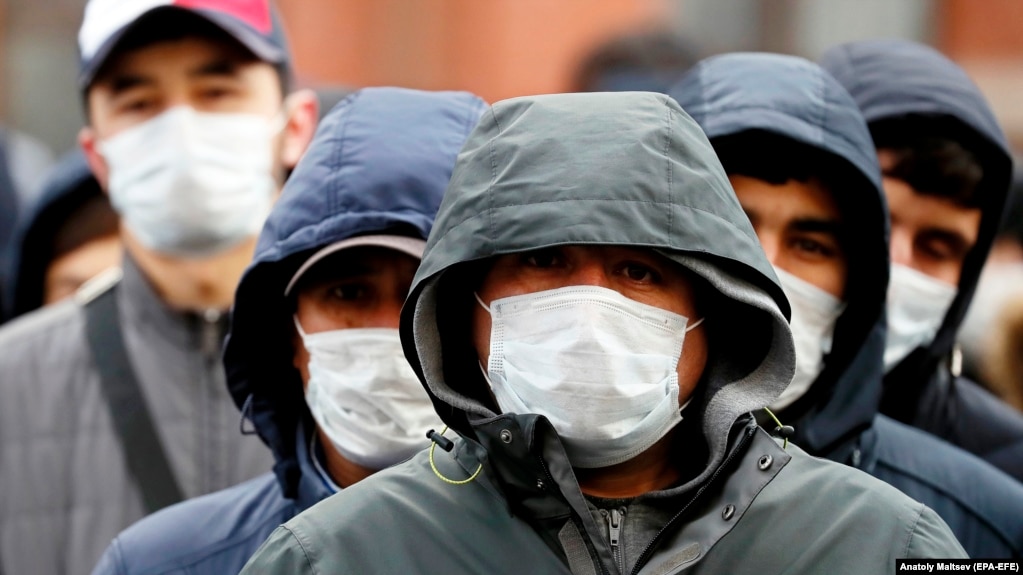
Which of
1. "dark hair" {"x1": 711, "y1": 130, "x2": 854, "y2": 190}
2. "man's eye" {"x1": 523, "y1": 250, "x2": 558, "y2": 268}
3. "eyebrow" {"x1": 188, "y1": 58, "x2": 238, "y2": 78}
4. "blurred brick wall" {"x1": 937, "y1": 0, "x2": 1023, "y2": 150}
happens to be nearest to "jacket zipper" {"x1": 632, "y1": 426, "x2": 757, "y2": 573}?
"man's eye" {"x1": 523, "y1": 250, "x2": 558, "y2": 268}

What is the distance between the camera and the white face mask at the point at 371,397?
11.9ft

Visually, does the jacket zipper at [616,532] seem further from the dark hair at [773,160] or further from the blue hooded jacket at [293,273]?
the dark hair at [773,160]

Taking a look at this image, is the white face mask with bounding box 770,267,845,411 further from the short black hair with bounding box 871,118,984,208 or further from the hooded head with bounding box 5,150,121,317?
the hooded head with bounding box 5,150,121,317

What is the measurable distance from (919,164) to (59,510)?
Result: 7.99ft

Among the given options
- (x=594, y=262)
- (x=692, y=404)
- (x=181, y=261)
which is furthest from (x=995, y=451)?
(x=181, y=261)

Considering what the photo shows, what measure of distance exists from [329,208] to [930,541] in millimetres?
1470

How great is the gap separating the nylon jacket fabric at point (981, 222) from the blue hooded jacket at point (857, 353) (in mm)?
484

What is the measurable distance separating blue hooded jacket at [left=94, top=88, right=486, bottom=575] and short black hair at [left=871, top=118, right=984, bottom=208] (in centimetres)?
126

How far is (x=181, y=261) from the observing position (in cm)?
492

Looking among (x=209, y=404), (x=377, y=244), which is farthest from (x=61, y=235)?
(x=377, y=244)

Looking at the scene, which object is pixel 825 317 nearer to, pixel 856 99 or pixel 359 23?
pixel 856 99

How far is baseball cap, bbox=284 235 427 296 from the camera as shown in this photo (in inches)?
141

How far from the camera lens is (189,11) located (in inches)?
188

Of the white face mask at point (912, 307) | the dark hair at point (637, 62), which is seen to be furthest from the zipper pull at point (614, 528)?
the dark hair at point (637, 62)
